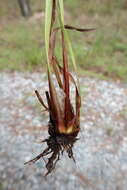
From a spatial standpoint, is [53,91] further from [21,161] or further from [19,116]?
[19,116]

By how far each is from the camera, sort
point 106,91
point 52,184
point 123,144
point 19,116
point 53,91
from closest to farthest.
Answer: point 53,91
point 52,184
point 123,144
point 19,116
point 106,91

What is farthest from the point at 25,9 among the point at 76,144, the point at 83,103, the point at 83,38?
the point at 76,144

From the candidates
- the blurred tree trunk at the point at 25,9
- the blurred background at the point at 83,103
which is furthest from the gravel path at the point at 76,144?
the blurred tree trunk at the point at 25,9

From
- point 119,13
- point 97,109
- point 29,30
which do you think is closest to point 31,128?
point 97,109

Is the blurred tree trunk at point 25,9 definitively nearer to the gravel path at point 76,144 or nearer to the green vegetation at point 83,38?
the green vegetation at point 83,38

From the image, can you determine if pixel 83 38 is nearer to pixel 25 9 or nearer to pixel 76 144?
pixel 25 9

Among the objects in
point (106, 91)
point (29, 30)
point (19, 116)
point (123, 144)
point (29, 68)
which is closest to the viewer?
point (123, 144)

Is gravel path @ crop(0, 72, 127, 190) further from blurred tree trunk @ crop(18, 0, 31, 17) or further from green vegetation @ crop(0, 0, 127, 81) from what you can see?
blurred tree trunk @ crop(18, 0, 31, 17)
